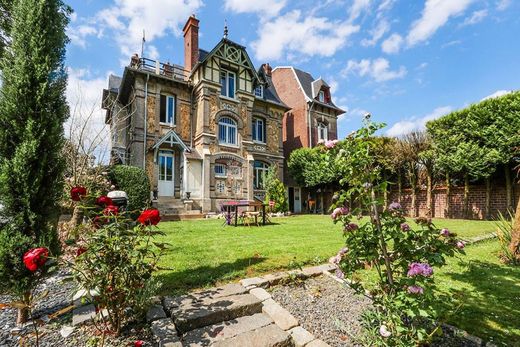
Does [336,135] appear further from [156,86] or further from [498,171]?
[156,86]

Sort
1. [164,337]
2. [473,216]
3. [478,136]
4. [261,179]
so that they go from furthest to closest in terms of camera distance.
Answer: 1. [261,179]
2. [473,216]
3. [478,136]
4. [164,337]

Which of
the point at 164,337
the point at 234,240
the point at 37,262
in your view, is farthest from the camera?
the point at 234,240

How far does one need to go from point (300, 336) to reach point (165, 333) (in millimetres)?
1140

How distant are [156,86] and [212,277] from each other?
13207 millimetres

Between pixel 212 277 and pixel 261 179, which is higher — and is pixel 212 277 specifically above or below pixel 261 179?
below

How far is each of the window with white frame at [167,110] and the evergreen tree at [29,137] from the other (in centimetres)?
1193

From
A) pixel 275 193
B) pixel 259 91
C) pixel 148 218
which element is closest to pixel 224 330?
pixel 148 218

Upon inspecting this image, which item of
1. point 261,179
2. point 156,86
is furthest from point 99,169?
point 261,179

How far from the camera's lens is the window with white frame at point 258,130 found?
1738 cm

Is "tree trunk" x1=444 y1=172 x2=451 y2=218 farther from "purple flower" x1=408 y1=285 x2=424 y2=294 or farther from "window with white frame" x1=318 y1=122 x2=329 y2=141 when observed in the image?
"purple flower" x1=408 y1=285 x2=424 y2=294

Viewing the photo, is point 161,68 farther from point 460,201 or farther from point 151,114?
point 460,201

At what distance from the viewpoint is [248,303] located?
2.66 metres

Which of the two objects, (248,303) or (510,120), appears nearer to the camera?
(248,303)

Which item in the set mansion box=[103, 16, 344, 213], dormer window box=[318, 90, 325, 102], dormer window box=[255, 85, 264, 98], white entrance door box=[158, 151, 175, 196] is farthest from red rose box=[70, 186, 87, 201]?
dormer window box=[318, 90, 325, 102]
